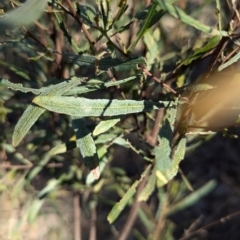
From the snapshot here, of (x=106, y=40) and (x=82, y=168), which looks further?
(x=82, y=168)

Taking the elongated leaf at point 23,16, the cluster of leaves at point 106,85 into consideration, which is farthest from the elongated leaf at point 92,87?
the elongated leaf at point 23,16

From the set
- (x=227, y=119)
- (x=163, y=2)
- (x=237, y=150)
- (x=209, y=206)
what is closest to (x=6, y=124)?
(x=227, y=119)

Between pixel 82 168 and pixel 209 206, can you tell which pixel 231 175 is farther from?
pixel 82 168

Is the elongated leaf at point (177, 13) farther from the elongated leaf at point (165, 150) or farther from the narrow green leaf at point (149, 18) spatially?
the elongated leaf at point (165, 150)

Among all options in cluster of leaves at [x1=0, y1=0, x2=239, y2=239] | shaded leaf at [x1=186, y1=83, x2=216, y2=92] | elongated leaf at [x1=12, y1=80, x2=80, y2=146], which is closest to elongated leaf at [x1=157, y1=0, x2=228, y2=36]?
cluster of leaves at [x1=0, y1=0, x2=239, y2=239]

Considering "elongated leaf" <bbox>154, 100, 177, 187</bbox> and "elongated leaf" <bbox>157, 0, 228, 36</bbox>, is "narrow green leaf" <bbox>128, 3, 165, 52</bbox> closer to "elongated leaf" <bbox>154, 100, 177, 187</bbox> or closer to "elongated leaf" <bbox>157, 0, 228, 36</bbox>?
"elongated leaf" <bbox>157, 0, 228, 36</bbox>
